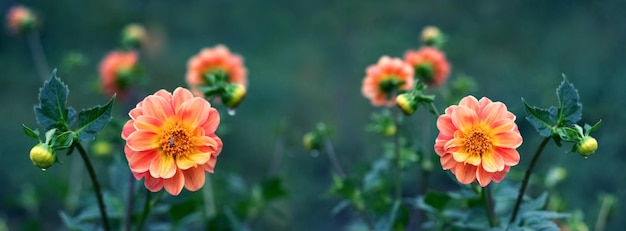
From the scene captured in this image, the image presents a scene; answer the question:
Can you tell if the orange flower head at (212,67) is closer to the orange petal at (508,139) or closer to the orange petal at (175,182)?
the orange petal at (175,182)

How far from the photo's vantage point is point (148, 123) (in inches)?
45.8

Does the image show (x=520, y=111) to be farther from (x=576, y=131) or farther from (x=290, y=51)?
(x=576, y=131)

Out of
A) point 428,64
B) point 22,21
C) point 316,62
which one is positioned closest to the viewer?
point 428,64

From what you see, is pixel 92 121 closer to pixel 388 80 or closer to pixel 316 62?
pixel 388 80

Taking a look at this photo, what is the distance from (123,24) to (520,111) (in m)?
2.26

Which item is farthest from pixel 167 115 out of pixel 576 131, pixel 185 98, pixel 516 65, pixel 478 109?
pixel 516 65

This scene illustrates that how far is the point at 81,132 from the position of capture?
1201 millimetres

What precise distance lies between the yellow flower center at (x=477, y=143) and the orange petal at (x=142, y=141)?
0.54 meters

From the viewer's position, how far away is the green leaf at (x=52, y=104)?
1.23 metres

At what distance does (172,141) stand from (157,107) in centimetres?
7

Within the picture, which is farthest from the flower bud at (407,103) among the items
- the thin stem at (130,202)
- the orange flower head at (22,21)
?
the orange flower head at (22,21)

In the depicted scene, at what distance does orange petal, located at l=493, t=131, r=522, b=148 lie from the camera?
3.75ft

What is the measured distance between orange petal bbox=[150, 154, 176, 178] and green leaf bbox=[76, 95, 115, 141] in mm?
111

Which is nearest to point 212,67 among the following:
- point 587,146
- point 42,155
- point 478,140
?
point 42,155
